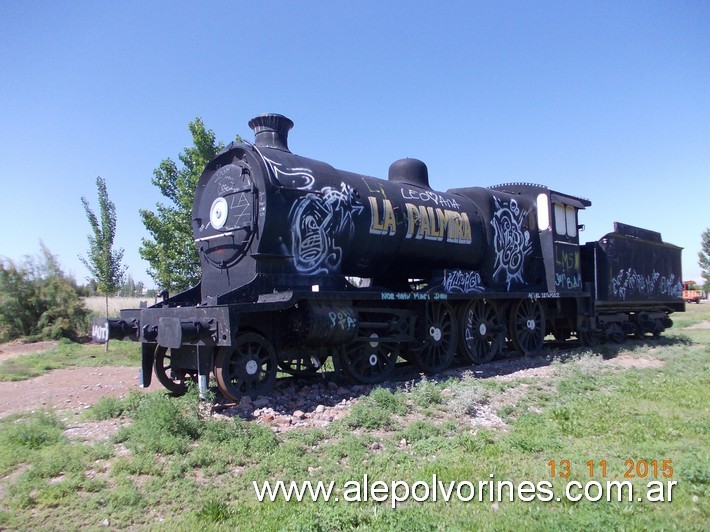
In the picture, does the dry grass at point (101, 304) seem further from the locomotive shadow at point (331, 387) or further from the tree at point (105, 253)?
the locomotive shadow at point (331, 387)

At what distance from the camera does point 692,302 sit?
52312 millimetres

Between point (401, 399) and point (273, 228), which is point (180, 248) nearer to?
point (273, 228)

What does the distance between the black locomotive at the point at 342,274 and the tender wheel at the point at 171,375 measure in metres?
0.03

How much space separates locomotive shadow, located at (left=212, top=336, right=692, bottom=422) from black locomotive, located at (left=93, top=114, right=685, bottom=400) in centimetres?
22

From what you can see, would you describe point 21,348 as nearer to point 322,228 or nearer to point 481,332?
point 322,228

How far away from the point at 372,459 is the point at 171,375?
414cm

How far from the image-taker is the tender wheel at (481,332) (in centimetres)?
1016

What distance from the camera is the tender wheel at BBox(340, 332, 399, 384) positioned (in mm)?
8023

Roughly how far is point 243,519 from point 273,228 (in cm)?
415

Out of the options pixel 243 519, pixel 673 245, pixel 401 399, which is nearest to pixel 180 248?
pixel 401 399

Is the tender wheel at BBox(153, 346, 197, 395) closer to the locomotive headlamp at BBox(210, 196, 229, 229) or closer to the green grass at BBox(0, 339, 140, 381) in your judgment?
the locomotive headlamp at BBox(210, 196, 229, 229)

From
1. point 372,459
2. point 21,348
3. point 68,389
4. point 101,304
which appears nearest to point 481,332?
point 372,459

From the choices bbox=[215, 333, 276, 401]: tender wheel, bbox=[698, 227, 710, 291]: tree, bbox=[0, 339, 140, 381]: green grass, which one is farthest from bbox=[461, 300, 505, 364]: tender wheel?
bbox=[698, 227, 710, 291]: tree

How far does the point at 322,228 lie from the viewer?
7656mm
